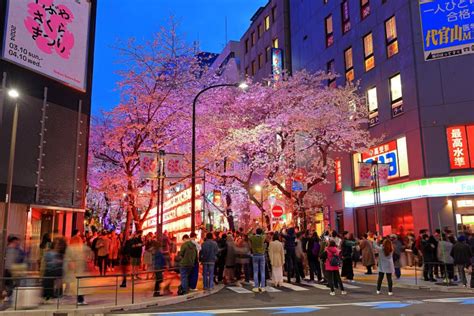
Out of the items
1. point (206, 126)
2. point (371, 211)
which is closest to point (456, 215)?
point (371, 211)

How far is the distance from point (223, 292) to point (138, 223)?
34.7ft

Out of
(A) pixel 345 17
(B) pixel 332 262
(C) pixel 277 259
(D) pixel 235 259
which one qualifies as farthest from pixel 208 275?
(A) pixel 345 17

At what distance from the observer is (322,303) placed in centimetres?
1178

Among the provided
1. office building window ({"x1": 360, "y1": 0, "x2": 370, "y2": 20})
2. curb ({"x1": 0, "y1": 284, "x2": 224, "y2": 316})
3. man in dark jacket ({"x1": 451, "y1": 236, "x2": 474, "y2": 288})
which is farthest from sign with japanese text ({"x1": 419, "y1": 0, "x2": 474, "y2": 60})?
curb ({"x1": 0, "y1": 284, "x2": 224, "y2": 316})

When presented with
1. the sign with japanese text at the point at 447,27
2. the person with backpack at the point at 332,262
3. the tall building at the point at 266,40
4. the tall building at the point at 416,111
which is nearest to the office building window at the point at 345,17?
the tall building at the point at 416,111

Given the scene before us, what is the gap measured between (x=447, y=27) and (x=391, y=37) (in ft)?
12.5

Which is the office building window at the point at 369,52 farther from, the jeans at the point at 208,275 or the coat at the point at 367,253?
the jeans at the point at 208,275

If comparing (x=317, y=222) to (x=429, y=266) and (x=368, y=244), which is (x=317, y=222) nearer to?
(x=368, y=244)

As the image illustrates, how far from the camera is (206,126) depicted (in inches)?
1019

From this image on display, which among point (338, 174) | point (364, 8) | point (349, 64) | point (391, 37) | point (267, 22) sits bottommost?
point (338, 174)

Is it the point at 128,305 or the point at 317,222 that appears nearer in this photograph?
the point at 128,305

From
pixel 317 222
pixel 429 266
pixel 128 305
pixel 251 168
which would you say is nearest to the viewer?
pixel 128 305

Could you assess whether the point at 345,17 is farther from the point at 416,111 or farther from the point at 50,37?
the point at 50,37

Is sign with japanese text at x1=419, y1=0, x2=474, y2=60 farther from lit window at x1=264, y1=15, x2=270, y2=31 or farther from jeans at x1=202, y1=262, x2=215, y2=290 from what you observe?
lit window at x1=264, y1=15, x2=270, y2=31
